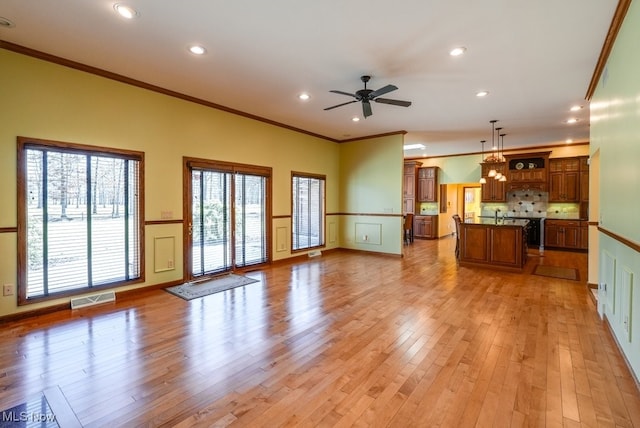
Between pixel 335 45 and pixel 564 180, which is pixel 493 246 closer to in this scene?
pixel 564 180

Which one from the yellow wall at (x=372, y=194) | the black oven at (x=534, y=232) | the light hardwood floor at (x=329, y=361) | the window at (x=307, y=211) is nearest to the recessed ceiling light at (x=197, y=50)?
the light hardwood floor at (x=329, y=361)

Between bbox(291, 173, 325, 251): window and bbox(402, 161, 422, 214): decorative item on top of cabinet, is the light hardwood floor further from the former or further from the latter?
bbox(402, 161, 422, 214): decorative item on top of cabinet

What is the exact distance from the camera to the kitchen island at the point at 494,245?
5852mm

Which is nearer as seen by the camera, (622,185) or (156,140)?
(622,185)

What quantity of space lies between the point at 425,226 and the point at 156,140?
29.9ft

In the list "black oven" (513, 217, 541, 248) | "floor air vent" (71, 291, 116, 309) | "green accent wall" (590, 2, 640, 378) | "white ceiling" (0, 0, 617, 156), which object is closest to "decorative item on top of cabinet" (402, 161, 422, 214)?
"black oven" (513, 217, 541, 248)

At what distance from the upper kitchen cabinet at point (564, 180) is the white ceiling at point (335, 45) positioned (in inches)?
162

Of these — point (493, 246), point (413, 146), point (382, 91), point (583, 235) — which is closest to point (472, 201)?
point (583, 235)

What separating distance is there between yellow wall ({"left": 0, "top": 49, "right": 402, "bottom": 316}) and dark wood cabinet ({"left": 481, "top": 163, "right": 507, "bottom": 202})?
4136 millimetres

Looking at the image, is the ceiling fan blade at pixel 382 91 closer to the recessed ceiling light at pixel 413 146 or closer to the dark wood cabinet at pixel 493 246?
the dark wood cabinet at pixel 493 246

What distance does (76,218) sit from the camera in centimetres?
395

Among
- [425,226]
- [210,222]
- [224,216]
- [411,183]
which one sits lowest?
[425,226]

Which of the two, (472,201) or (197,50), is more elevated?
(197,50)

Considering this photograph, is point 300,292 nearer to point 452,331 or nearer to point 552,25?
point 452,331
